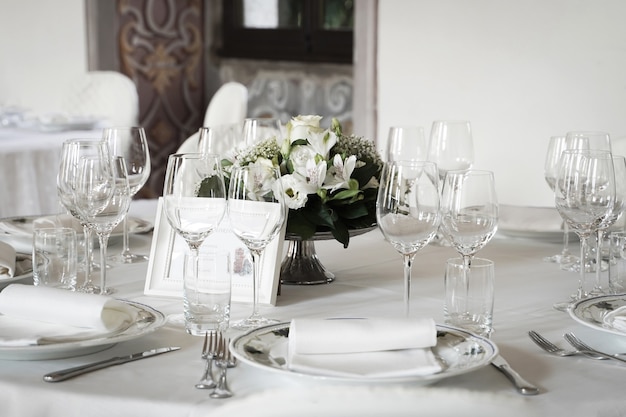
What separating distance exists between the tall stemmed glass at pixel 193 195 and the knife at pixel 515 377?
460 millimetres

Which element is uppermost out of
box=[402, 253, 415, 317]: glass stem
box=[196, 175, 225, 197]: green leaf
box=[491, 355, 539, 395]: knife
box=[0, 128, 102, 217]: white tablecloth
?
box=[196, 175, 225, 197]: green leaf

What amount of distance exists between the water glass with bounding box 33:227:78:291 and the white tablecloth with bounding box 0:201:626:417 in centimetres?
10

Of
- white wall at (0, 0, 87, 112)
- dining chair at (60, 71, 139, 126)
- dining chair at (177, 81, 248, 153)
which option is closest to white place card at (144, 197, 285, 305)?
dining chair at (177, 81, 248, 153)

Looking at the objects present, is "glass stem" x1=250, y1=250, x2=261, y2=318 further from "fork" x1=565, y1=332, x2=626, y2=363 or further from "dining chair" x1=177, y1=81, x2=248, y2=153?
"dining chair" x1=177, y1=81, x2=248, y2=153

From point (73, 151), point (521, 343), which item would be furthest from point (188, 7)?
point (521, 343)

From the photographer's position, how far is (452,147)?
78.6 inches

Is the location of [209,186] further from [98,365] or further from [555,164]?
[555,164]

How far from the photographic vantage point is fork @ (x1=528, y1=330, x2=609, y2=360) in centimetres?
123

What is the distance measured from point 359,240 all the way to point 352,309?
0.57m

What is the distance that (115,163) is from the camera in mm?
1579

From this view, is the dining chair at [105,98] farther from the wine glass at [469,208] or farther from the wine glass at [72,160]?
the wine glass at [469,208]

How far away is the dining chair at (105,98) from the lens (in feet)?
14.9

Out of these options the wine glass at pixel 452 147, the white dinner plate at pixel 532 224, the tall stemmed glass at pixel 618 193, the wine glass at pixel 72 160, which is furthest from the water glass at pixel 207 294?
the white dinner plate at pixel 532 224

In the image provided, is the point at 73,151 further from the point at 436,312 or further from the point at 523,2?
the point at 523,2
